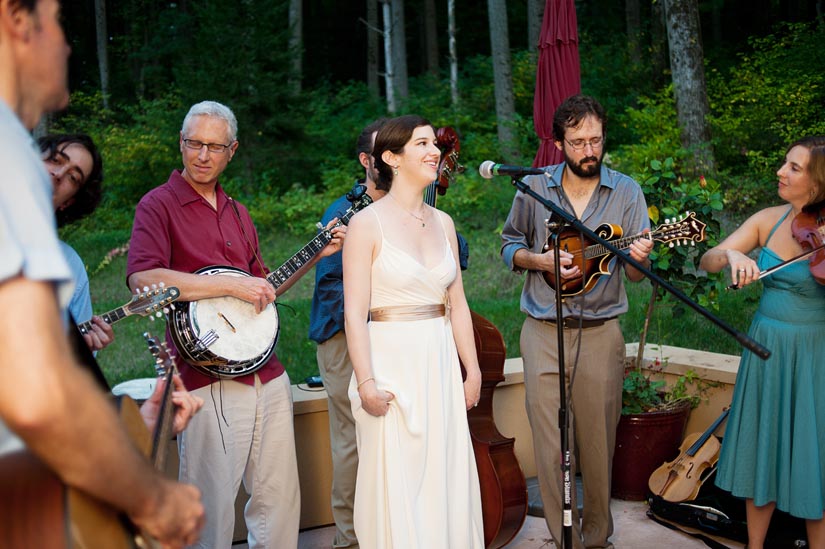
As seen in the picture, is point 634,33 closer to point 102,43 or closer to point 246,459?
point 102,43

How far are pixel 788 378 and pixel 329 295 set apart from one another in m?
2.46

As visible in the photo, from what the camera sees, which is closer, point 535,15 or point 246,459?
point 246,459

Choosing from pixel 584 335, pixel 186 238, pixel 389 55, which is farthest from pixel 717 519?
pixel 389 55

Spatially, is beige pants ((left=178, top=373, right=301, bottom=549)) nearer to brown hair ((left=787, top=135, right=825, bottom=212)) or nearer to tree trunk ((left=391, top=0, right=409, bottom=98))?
brown hair ((left=787, top=135, right=825, bottom=212))

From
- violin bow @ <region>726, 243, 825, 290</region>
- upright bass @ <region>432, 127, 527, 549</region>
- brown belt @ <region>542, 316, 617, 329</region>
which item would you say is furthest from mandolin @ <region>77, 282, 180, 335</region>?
violin bow @ <region>726, 243, 825, 290</region>

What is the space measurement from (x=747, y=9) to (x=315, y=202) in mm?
16189

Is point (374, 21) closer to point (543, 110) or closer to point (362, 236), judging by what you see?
point (543, 110)

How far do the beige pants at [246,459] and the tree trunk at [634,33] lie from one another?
1649cm

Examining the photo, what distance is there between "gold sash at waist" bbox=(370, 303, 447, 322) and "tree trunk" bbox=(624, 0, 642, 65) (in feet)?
53.2

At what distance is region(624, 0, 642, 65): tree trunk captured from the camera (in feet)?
62.4

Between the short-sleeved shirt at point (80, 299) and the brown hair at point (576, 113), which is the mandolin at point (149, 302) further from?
the brown hair at point (576, 113)

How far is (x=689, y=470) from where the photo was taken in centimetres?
516

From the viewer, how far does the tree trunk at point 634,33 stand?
19031 mm

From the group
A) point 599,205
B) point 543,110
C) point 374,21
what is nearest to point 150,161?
point 374,21
